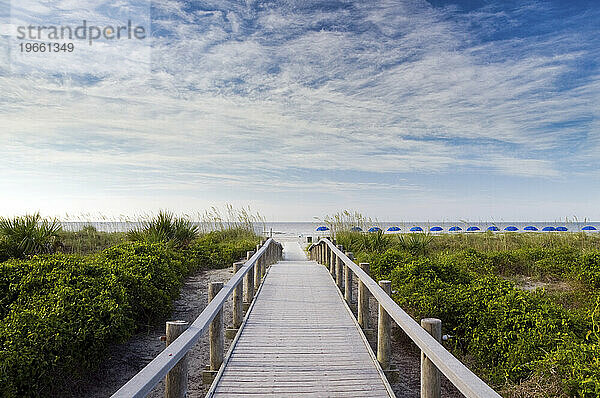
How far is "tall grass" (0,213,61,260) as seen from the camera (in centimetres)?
943

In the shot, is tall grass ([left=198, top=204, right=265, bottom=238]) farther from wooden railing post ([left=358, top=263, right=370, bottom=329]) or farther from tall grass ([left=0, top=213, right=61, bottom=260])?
wooden railing post ([left=358, top=263, right=370, bottom=329])

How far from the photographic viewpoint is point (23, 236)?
9.78m

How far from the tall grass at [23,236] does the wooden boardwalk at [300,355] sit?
17.6ft

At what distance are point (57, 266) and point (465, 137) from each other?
2011 centimetres

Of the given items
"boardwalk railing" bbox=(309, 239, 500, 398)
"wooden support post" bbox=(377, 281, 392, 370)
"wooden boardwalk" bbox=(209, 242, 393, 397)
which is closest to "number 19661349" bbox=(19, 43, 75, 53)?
"wooden boardwalk" bbox=(209, 242, 393, 397)

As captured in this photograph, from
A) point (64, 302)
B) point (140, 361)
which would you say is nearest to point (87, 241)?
point (140, 361)

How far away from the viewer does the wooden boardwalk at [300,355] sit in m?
4.15

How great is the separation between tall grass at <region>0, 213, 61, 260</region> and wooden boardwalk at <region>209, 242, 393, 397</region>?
5.37 m

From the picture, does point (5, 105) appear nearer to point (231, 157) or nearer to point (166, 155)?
point (166, 155)

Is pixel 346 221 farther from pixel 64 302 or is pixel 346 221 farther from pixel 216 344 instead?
pixel 216 344

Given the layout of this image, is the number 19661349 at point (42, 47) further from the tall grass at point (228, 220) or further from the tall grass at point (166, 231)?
the tall grass at point (228, 220)

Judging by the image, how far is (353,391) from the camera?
162 inches

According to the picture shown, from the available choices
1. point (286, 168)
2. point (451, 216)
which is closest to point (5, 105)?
point (286, 168)

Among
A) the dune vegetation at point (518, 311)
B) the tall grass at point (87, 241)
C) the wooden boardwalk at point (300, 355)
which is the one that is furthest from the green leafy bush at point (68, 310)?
the tall grass at point (87, 241)
